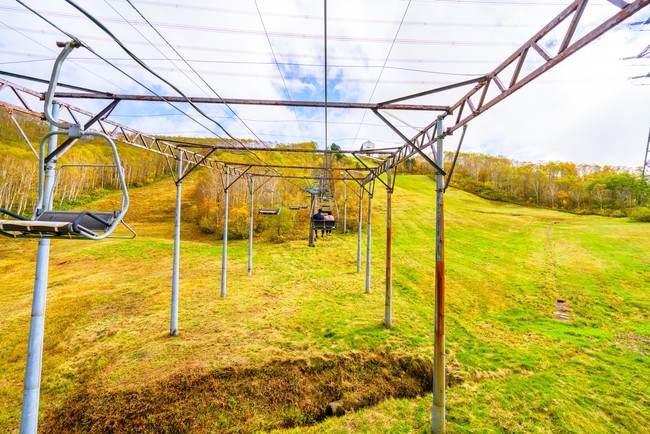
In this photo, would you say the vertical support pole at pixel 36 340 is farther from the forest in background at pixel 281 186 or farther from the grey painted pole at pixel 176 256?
the forest in background at pixel 281 186

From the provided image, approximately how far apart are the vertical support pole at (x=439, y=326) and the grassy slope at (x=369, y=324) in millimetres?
818

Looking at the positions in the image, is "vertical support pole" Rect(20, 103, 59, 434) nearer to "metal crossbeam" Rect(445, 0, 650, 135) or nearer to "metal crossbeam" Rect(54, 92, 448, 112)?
"metal crossbeam" Rect(54, 92, 448, 112)

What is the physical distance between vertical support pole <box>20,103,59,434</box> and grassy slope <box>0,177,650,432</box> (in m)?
3.08

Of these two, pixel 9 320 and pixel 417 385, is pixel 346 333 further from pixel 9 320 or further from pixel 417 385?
pixel 9 320

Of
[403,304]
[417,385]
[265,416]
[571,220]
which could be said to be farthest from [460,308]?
[571,220]

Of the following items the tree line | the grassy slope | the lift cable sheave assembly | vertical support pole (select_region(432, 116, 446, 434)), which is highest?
the tree line

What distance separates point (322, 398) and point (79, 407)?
246 inches

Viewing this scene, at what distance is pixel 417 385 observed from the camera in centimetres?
816

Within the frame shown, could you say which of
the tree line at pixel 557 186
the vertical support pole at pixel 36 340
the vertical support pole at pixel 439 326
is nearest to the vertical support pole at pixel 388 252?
the vertical support pole at pixel 439 326

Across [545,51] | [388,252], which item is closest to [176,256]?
[388,252]

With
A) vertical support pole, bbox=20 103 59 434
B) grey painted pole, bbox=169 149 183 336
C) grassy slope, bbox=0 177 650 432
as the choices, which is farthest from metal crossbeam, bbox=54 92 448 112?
grassy slope, bbox=0 177 650 432

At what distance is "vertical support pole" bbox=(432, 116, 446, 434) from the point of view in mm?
5738

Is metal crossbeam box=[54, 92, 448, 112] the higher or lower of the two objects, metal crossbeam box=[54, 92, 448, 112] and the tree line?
the lower

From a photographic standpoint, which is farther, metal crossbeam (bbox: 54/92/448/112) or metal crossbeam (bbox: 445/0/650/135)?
metal crossbeam (bbox: 54/92/448/112)
